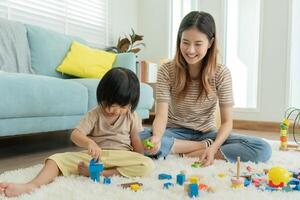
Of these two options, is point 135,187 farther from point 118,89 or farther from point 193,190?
point 118,89

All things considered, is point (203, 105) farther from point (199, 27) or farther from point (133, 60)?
point (133, 60)

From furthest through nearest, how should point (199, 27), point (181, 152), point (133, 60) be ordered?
point (133, 60)
point (181, 152)
point (199, 27)

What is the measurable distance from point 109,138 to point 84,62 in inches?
49.0

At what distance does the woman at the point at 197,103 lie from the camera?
138cm

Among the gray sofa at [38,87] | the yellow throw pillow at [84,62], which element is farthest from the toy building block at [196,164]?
the yellow throw pillow at [84,62]

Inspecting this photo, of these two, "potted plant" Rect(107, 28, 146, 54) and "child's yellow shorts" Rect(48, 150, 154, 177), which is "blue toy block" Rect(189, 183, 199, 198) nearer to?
"child's yellow shorts" Rect(48, 150, 154, 177)

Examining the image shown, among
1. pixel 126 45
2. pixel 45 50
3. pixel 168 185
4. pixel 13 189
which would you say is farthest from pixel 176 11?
pixel 13 189

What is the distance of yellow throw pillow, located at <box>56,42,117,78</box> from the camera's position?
235 cm

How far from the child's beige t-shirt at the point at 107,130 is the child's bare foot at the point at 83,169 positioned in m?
0.13

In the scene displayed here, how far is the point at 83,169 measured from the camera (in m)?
1.11

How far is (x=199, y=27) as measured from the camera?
137 centimetres

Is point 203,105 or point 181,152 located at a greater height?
point 203,105

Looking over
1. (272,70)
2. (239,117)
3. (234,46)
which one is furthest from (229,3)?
(239,117)

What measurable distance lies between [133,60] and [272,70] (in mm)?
1369
